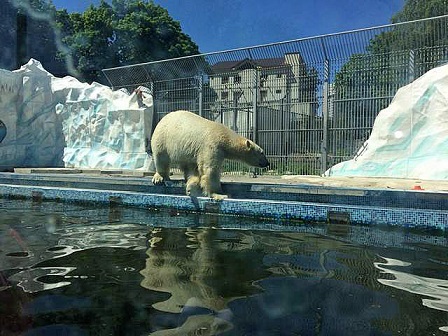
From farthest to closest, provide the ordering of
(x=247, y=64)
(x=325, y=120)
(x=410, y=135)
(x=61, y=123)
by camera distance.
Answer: (x=61, y=123) < (x=247, y=64) < (x=325, y=120) < (x=410, y=135)

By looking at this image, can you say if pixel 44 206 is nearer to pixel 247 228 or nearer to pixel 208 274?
pixel 247 228

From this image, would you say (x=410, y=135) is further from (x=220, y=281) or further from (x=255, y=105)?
(x=220, y=281)

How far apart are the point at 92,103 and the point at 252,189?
455 inches

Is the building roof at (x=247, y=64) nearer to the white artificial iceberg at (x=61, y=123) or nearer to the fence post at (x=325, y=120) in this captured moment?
the fence post at (x=325, y=120)

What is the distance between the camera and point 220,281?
3086 mm

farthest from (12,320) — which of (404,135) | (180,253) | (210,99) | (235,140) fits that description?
(210,99)

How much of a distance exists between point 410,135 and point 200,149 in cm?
659

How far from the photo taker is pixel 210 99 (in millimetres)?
14312

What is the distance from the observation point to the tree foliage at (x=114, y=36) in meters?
26.3

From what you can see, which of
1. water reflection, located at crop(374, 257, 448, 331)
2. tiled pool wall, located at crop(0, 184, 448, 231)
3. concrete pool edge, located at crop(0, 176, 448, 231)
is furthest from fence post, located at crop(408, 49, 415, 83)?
water reflection, located at crop(374, 257, 448, 331)

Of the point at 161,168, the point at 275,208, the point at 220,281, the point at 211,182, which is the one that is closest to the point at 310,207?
the point at 275,208

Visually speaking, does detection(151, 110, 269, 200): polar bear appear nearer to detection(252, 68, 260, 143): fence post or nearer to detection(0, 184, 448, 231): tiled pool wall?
detection(0, 184, 448, 231): tiled pool wall

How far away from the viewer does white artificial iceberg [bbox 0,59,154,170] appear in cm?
1633

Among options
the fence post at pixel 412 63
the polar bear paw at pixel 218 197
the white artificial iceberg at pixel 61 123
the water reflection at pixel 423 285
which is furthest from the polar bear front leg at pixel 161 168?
the white artificial iceberg at pixel 61 123
